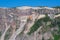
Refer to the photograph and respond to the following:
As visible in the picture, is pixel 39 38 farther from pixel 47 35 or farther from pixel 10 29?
pixel 10 29

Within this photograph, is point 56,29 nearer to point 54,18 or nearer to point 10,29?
point 54,18

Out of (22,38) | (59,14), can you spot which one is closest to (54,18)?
(59,14)

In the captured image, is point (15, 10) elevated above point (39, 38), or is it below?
above

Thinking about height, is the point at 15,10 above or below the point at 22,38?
above

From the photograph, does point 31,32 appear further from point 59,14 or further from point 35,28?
point 59,14
